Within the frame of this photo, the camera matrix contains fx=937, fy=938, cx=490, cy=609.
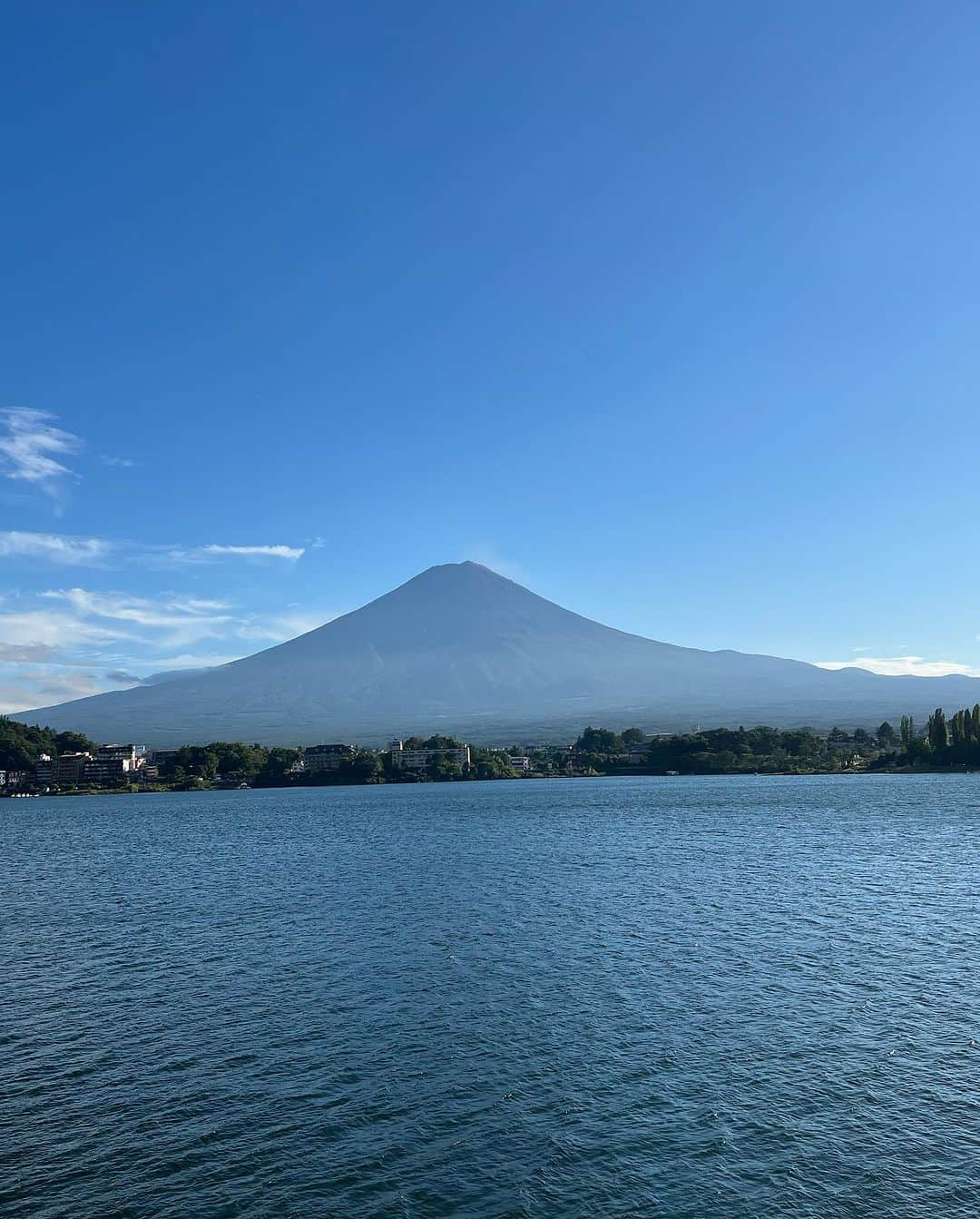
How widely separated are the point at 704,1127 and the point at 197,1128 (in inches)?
372

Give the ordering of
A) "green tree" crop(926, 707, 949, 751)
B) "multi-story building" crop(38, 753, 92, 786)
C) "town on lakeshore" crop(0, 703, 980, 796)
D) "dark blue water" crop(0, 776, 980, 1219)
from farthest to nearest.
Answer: "multi-story building" crop(38, 753, 92, 786)
"town on lakeshore" crop(0, 703, 980, 796)
"green tree" crop(926, 707, 949, 751)
"dark blue water" crop(0, 776, 980, 1219)

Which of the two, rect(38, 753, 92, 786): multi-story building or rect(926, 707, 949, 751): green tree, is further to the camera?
rect(38, 753, 92, 786): multi-story building

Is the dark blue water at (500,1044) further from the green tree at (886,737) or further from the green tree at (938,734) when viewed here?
the green tree at (886,737)

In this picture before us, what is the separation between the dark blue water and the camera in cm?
1533

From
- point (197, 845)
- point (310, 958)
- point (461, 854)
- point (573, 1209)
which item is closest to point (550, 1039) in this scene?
point (573, 1209)

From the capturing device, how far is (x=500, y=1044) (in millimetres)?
21844

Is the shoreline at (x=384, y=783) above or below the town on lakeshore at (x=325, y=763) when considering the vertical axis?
below

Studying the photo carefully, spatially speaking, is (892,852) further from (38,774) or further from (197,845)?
(38,774)

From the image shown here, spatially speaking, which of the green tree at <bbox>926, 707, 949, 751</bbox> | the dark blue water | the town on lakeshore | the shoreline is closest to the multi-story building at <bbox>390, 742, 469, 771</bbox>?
the town on lakeshore

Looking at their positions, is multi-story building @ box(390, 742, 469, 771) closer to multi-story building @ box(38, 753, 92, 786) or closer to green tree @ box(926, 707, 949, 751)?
multi-story building @ box(38, 753, 92, 786)

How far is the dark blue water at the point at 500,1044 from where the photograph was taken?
50.3 ft

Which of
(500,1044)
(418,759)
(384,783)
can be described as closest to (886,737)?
(418,759)

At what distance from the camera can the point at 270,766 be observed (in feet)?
619

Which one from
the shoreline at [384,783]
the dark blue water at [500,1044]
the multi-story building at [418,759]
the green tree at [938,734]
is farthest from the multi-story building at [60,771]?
the green tree at [938,734]
